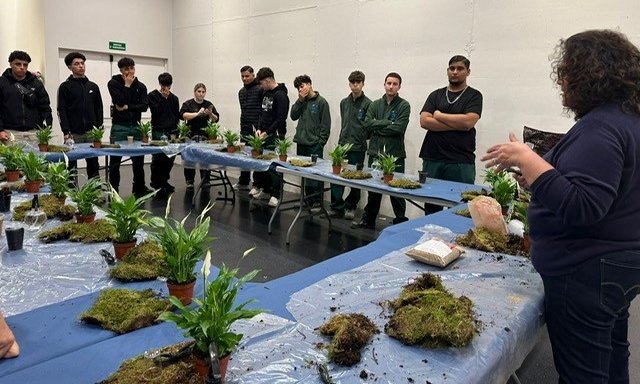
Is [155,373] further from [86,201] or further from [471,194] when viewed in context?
[471,194]

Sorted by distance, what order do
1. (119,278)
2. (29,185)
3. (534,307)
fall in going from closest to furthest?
(534,307), (119,278), (29,185)

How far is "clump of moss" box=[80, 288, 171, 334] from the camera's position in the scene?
4.41 ft

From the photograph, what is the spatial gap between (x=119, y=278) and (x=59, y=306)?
0.23m

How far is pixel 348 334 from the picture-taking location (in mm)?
1204

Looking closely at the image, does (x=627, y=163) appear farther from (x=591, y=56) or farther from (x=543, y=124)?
(x=543, y=124)

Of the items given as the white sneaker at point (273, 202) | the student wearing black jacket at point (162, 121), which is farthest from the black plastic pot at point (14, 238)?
the student wearing black jacket at point (162, 121)

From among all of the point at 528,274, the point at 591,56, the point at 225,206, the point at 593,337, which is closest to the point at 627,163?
the point at 591,56

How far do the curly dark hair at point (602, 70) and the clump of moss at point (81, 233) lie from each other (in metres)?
1.90

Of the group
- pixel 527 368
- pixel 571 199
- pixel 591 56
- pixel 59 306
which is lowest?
pixel 527 368

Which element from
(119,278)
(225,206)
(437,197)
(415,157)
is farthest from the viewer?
(225,206)

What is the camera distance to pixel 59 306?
1479mm

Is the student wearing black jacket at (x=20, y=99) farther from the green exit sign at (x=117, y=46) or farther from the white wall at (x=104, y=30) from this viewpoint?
the green exit sign at (x=117, y=46)

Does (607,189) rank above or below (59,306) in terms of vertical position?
above

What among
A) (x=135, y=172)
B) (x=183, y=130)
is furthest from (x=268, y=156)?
(x=135, y=172)
